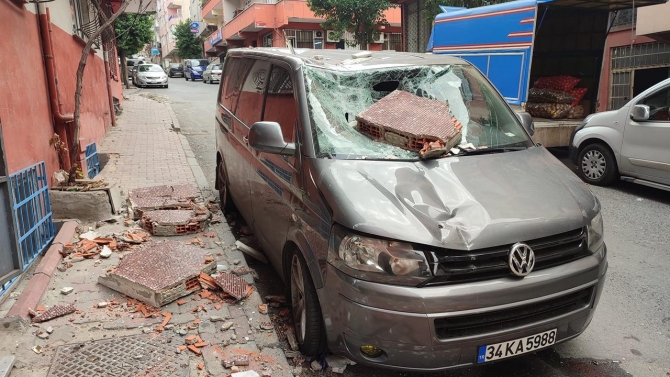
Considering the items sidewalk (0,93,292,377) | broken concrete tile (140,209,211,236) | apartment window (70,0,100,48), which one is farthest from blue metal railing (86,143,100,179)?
sidewalk (0,93,292,377)

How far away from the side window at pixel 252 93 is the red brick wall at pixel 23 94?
211cm

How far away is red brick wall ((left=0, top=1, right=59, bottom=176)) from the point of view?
475 centimetres

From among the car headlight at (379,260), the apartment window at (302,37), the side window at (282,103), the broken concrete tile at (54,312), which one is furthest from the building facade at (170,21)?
the car headlight at (379,260)

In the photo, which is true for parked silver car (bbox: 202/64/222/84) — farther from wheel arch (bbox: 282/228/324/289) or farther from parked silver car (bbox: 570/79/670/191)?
wheel arch (bbox: 282/228/324/289)

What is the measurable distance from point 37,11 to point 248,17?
30059mm

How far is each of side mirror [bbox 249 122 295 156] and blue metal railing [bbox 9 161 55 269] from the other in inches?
80.6

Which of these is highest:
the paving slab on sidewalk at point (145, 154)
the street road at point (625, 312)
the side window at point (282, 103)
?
the side window at point (282, 103)

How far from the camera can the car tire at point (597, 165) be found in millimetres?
7582

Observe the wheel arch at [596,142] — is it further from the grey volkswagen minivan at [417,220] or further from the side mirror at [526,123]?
the grey volkswagen minivan at [417,220]

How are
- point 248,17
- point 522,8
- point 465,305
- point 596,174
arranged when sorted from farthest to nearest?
point 248,17, point 522,8, point 596,174, point 465,305

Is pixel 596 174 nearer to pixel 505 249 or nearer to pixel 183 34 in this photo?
pixel 505 249

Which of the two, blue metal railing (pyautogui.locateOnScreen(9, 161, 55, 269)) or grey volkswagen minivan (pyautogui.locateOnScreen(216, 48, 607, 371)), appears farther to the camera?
blue metal railing (pyautogui.locateOnScreen(9, 161, 55, 269))

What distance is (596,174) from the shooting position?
7828mm

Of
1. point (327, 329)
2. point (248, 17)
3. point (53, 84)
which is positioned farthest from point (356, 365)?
point (248, 17)
